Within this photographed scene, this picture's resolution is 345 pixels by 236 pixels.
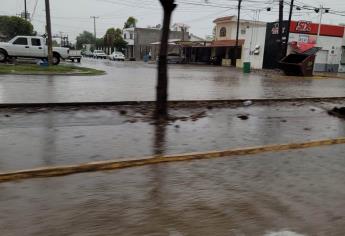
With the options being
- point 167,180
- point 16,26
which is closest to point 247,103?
point 167,180

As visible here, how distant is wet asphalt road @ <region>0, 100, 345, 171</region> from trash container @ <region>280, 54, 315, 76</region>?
19.3m

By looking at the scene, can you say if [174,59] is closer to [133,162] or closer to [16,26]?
[16,26]

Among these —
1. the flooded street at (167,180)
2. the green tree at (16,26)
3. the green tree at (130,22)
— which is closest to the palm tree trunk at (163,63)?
the flooded street at (167,180)

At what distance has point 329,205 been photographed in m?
4.05

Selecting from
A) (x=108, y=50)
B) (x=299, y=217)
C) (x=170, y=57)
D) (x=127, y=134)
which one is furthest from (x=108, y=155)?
(x=108, y=50)

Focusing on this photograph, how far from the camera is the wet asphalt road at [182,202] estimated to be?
333 cm

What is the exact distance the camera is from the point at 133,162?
513 cm

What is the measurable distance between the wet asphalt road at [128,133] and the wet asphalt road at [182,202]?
0.92m

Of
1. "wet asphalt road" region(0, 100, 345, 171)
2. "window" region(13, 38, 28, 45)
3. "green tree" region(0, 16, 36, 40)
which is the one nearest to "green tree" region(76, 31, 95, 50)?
"green tree" region(0, 16, 36, 40)

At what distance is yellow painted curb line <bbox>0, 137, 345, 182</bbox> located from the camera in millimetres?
4449

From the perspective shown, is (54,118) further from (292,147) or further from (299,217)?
(299,217)

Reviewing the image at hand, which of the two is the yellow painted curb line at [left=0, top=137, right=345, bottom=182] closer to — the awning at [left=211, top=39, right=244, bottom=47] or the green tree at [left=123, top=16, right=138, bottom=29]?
the awning at [left=211, top=39, right=244, bottom=47]

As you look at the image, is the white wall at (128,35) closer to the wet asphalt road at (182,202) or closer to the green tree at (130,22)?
the green tree at (130,22)

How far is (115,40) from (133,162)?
3070 inches
